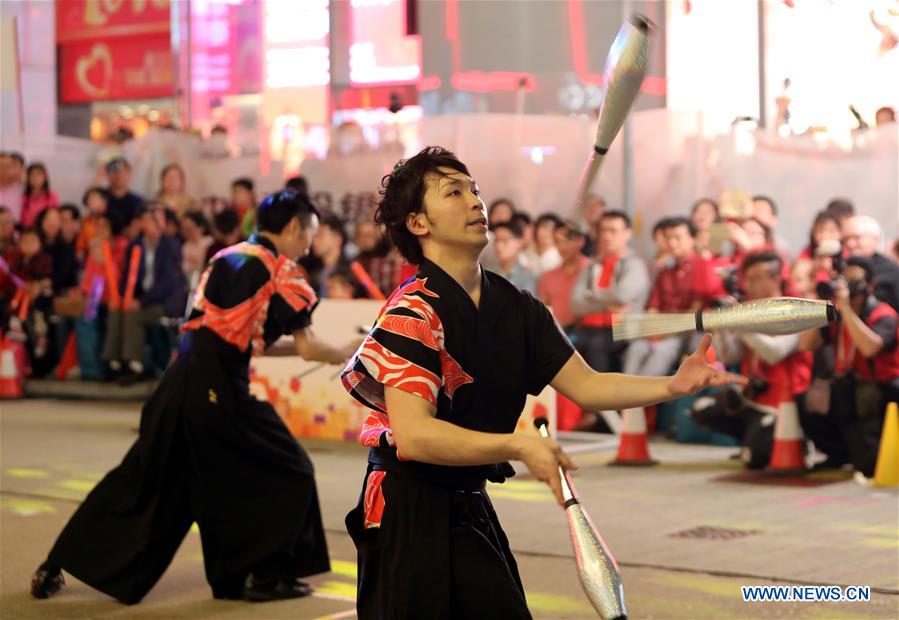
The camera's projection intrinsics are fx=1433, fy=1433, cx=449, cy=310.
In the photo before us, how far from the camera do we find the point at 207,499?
617cm

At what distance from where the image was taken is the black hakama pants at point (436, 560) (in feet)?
11.8

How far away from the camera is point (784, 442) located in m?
9.16

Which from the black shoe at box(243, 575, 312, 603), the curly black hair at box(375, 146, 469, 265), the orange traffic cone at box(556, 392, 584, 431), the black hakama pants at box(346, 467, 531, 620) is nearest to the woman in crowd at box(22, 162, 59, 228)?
the orange traffic cone at box(556, 392, 584, 431)

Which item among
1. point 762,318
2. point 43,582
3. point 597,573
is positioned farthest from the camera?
point 43,582

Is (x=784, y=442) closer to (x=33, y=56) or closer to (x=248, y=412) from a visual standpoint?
(x=248, y=412)

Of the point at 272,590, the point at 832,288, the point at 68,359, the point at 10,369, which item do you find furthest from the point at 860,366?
the point at 10,369

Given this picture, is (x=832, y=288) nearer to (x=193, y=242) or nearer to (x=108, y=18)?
(x=193, y=242)

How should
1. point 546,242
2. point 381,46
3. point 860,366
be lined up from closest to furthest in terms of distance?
point 860,366 → point 546,242 → point 381,46

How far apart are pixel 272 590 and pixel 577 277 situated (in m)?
5.74

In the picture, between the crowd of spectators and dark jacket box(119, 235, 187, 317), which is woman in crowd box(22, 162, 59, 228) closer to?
the crowd of spectators

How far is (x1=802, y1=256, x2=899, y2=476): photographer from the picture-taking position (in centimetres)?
876

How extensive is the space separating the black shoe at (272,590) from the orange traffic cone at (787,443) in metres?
4.01

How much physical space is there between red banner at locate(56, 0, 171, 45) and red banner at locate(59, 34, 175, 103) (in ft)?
0.39

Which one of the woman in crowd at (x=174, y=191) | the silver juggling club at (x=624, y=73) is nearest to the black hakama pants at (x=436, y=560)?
the silver juggling club at (x=624, y=73)
